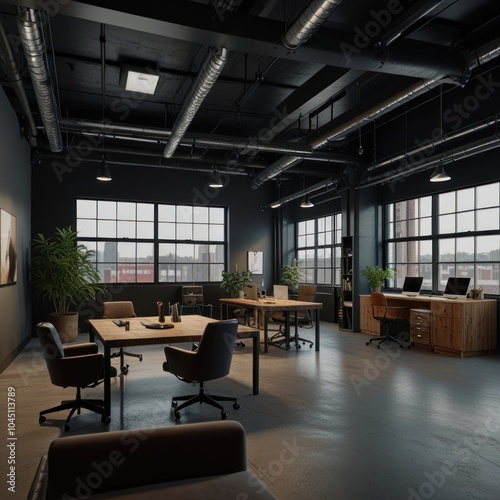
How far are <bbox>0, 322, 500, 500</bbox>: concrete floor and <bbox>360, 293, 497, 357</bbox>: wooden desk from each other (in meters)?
0.29

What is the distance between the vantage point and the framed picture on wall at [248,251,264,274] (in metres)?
12.2

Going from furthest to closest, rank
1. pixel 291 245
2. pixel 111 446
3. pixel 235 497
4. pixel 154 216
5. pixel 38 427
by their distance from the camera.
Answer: pixel 291 245
pixel 154 216
pixel 38 427
pixel 111 446
pixel 235 497

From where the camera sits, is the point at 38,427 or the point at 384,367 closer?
the point at 38,427

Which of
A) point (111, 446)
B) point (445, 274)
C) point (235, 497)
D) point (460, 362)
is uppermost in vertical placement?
point (445, 274)

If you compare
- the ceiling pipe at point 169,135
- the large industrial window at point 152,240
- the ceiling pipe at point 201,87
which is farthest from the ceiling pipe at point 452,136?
the large industrial window at point 152,240

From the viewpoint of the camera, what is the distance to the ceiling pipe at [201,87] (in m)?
4.66

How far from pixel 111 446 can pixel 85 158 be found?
8.96 m

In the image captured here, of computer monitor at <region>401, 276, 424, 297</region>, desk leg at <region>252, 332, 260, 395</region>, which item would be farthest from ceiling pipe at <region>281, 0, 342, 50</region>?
computer monitor at <region>401, 276, 424, 297</region>

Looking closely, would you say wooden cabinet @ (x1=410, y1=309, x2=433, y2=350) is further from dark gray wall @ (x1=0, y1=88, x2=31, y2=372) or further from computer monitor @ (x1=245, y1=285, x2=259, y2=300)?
dark gray wall @ (x1=0, y1=88, x2=31, y2=372)

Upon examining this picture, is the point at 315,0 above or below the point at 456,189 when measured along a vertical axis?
above

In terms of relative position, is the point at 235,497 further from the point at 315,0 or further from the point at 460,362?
the point at 460,362

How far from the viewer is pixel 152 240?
11141 mm

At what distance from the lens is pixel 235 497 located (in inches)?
68.3

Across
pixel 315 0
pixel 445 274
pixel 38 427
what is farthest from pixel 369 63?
pixel 445 274
